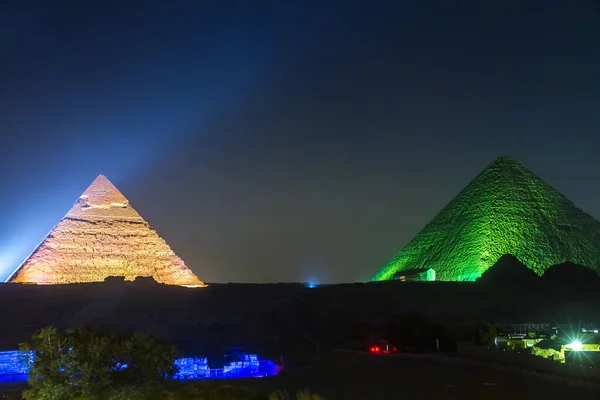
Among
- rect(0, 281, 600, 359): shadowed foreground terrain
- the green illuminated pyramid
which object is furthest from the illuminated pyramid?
the green illuminated pyramid

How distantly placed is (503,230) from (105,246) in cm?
2728

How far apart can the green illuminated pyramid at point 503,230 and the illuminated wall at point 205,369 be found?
25858 mm

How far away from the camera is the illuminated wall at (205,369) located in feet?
96.1

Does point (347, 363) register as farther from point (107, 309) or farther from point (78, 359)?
point (107, 309)

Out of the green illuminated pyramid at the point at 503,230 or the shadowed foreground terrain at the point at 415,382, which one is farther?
the green illuminated pyramid at the point at 503,230

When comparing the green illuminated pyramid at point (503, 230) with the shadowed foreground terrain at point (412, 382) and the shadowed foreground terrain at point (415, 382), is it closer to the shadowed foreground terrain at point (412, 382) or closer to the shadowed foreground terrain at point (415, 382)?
the shadowed foreground terrain at point (412, 382)

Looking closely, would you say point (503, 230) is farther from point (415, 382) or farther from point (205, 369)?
point (415, 382)

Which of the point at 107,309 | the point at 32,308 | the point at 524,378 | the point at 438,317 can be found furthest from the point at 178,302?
the point at 524,378

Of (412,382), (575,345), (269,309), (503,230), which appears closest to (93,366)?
(412,382)

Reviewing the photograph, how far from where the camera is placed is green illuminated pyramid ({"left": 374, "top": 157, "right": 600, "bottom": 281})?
56.1 meters

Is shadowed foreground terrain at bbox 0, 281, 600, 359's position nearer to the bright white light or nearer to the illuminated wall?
the illuminated wall

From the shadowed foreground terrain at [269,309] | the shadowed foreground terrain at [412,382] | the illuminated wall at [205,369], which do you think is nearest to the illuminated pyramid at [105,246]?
the shadowed foreground terrain at [269,309]

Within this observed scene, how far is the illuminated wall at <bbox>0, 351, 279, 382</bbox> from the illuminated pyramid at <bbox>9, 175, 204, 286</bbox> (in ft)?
99.4

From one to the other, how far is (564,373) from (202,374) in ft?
39.7
